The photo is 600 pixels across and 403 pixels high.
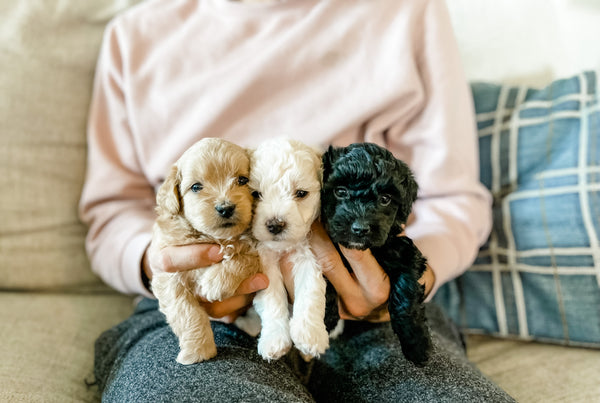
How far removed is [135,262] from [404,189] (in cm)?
77

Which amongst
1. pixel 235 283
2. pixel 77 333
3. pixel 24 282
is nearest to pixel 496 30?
pixel 235 283

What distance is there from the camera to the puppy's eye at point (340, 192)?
35.6 inches

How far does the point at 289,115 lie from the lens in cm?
136

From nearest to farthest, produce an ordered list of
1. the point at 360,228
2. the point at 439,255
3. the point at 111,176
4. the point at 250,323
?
the point at 360,228
the point at 250,323
the point at 439,255
the point at 111,176

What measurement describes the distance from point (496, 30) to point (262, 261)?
1379mm

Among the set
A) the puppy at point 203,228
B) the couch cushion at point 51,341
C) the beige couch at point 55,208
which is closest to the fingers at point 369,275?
the puppy at point 203,228

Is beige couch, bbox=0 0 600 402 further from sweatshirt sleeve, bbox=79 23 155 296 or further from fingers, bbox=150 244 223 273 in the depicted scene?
fingers, bbox=150 244 223 273

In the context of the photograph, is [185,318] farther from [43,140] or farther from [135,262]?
[43,140]

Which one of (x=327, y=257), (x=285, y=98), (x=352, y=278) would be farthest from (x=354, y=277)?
(x=285, y=98)

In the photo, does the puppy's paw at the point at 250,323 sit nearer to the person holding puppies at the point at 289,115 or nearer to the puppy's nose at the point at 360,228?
the person holding puppies at the point at 289,115

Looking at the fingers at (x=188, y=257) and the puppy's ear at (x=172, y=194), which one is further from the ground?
the puppy's ear at (x=172, y=194)

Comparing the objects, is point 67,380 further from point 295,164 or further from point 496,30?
point 496,30

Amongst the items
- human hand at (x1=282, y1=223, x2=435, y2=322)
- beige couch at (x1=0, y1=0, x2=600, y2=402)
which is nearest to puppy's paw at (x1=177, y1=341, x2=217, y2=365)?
human hand at (x1=282, y1=223, x2=435, y2=322)

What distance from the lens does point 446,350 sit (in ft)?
3.62
